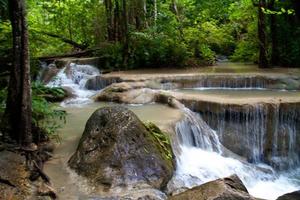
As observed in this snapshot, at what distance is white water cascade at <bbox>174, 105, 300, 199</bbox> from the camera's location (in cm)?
802

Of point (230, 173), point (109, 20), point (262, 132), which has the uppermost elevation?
point (109, 20)

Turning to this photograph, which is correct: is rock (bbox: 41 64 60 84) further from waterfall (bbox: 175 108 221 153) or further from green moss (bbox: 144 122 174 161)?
green moss (bbox: 144 122 174 161)

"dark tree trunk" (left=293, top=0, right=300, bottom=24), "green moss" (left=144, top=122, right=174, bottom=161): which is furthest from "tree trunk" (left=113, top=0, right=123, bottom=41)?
"green moss" (left=144, top=122, right=174, bottom=161)

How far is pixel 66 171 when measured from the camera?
6793 mm

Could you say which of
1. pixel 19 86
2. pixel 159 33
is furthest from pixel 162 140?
pixel 159 33

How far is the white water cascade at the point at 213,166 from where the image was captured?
8.02m

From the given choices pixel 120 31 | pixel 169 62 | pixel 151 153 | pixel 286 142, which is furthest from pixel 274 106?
pixel 120 31

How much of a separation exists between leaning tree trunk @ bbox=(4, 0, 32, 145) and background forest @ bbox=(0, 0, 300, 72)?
20.7ft

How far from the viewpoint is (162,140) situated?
302 inches

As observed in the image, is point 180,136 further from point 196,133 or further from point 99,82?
point 99,82

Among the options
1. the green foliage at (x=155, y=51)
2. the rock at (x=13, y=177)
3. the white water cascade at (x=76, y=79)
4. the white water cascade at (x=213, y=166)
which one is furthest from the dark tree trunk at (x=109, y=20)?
the rock at (x=13, y=177)

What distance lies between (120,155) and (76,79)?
8041 mm

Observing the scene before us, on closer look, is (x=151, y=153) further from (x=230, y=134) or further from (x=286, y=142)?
(x=286, y=142)

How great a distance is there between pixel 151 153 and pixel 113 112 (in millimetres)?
1020
